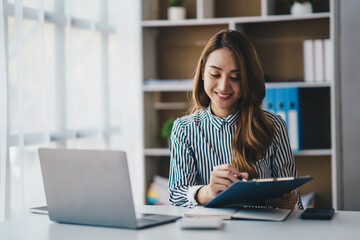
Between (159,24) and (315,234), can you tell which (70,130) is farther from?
(315,234)

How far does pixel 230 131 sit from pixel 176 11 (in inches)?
68.9

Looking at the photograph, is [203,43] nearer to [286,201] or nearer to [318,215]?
[286,201]

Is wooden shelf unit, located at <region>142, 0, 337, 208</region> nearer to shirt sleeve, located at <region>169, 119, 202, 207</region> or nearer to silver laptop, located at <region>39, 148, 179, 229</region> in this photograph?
shirt sleeve, located at <region>169, 119, 202, 207</region>

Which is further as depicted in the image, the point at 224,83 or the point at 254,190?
the point at 224,83

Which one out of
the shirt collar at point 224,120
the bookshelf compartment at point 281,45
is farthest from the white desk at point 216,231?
the bookshelf compartment at point 281,45

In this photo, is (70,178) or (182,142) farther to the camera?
(182,142)

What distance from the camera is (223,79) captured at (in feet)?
6.52

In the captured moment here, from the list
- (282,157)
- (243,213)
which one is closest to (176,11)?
(282,157)

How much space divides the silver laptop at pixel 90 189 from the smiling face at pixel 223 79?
0.60 metres

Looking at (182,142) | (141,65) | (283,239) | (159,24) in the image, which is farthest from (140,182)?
(283,239)

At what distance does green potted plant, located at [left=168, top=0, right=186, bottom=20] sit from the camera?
11.8ft

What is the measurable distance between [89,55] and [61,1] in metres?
0.41

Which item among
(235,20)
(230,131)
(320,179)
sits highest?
(235,20)

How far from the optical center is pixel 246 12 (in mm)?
3732
